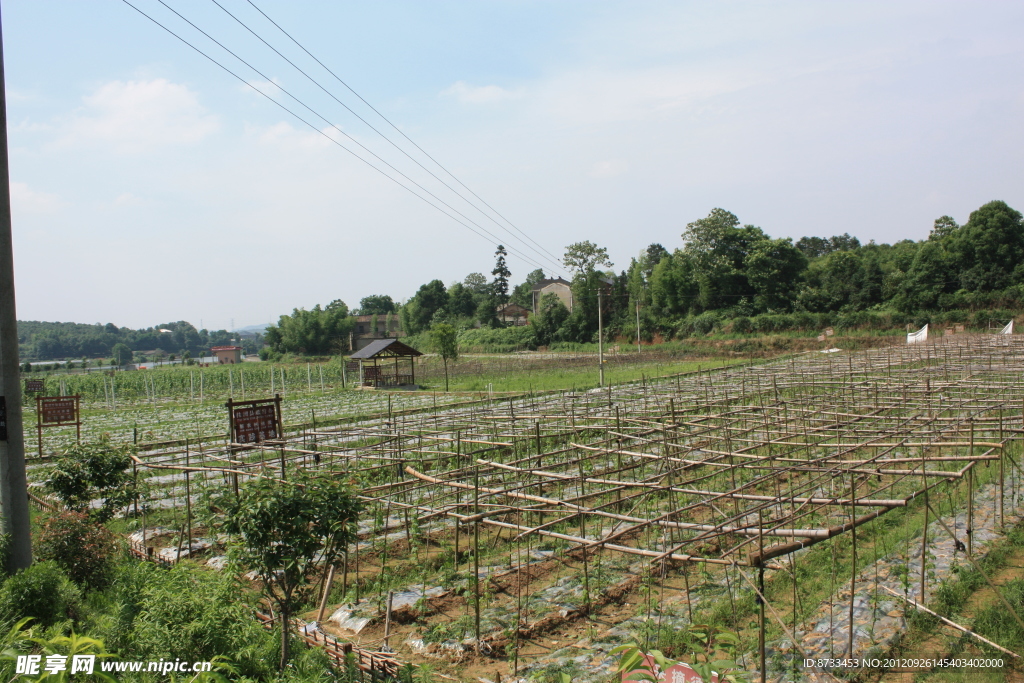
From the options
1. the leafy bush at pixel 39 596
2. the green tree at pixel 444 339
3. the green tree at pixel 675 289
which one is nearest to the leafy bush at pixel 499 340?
the green tree at pixel 675 289

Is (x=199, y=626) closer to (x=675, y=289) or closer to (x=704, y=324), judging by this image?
(x=704, y=324)

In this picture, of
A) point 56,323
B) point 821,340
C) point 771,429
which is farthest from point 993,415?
point 56,323

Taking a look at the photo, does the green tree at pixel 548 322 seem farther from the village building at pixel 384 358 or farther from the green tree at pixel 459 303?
the village building at pixel 384 358

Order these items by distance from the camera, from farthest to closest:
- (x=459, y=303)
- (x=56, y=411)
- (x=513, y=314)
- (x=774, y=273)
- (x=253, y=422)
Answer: (x=513, y=314)
(x=459, y=303)
(x=774, y=273)
(x=56, y=411)
(x=253, y=422)

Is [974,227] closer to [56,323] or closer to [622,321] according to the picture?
[622,321]

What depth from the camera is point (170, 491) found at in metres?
12.5

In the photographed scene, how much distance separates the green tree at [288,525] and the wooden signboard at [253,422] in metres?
5.62

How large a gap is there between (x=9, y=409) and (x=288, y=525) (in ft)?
11.7

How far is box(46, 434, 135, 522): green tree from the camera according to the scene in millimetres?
8172

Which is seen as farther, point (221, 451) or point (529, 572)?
point (221, 451)

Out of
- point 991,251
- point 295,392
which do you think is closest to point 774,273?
point 991,251

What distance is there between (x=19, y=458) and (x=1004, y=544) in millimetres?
10969

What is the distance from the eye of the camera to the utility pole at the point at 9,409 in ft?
20.4

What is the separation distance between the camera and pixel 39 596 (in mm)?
5750
